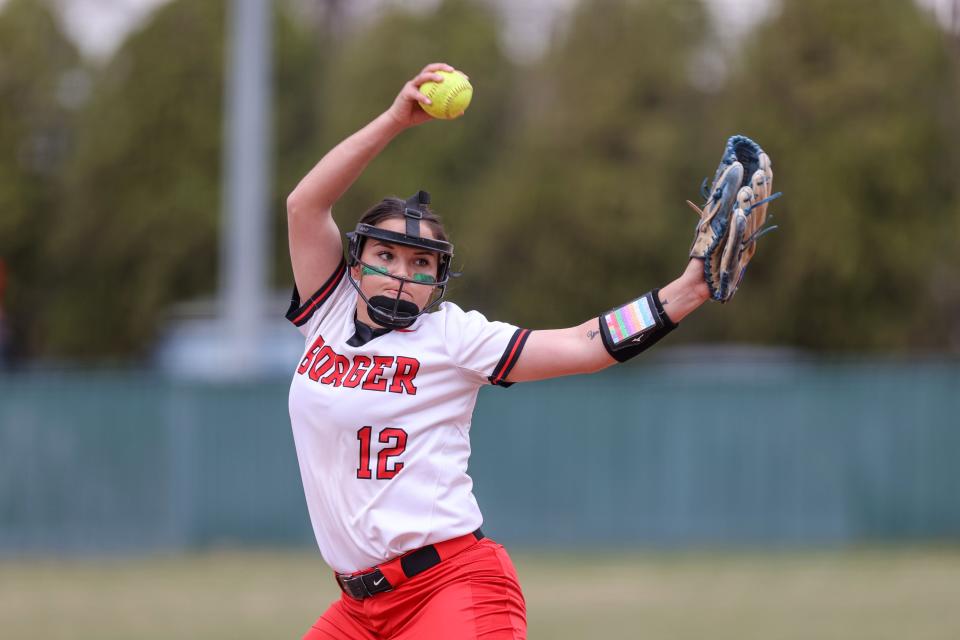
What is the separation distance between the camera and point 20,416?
14.8 metres

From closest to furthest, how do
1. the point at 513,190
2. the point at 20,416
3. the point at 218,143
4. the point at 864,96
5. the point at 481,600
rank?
the point at 481,600
the point at 20,416
the point at 864,96
the point at 513,190
the point at 218,143

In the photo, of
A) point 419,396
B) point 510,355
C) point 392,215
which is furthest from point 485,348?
point 392,215

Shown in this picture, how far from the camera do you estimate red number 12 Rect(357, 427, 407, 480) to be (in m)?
4.23

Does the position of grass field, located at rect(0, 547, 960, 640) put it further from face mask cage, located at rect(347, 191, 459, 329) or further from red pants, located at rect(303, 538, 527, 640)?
face mask cage, located at rect(347, 191, 459, 329)

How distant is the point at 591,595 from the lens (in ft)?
38.7

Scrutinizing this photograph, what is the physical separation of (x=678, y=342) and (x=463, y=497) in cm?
2059

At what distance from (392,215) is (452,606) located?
1253 mm

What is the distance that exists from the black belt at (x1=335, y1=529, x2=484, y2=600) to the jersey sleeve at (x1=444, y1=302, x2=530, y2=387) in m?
0.53

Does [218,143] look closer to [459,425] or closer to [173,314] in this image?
[173,314]

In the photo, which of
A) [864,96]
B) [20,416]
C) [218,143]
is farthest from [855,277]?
[20,416]

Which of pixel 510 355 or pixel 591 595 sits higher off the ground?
pixel 510 355

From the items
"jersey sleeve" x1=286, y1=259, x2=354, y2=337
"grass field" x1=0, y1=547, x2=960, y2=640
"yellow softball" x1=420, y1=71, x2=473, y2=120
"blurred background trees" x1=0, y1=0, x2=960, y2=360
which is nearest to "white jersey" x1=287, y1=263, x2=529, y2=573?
"jersey sleeve" x1=286, y1=259, x2=354, y2=337

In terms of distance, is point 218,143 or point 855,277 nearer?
point 855,277

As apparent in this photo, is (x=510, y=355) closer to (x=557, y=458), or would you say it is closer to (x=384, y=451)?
(x=384, y=451)
